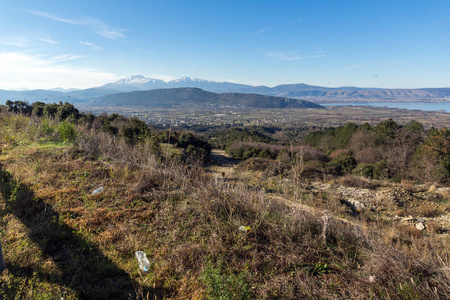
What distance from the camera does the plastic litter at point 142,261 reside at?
8.49 feet

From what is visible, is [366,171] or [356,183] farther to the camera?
[366,171]

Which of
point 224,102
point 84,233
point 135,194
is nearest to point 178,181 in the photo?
point 135,194

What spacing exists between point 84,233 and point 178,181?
1.87 meters

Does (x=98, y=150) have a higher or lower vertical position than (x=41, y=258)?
higher

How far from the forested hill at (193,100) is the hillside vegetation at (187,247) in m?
101

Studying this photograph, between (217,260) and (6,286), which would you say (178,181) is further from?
(6,286)

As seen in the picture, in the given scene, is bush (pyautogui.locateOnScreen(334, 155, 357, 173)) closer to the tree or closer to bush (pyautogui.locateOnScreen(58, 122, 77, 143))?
the tree

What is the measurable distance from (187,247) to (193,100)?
111 metres

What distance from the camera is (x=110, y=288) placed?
7.64 feet

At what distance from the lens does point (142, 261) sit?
106 inches

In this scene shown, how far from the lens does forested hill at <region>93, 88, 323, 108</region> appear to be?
105562 mm

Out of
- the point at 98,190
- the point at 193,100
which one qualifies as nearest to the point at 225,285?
the point at 98,190

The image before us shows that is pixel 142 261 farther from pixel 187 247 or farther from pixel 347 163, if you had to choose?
pixel 347 163

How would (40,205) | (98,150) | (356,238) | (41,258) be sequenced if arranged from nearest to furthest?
1. (41,258)
2. (356,238)
3. (40,205)
4. (98,150)
